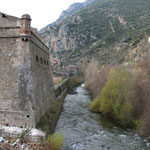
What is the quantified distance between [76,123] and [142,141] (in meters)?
6.25

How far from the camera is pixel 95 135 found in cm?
1349

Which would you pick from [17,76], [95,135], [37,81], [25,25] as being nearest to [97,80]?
[95,135]

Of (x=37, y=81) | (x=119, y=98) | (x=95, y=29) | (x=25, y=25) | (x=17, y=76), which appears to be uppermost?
(x=95, y=29)

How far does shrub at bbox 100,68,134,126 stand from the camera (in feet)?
50.0

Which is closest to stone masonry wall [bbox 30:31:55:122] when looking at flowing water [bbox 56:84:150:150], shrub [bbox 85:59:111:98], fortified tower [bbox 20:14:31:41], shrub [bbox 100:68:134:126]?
fortified tower [bbox 20:14:31:41]

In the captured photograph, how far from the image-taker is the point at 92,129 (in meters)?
14.8

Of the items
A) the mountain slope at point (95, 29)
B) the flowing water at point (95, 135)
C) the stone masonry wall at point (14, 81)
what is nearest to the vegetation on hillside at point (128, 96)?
the flowing water at point (95, 135)

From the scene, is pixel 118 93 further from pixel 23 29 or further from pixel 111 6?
pixel 111 6

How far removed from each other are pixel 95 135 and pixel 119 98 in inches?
179

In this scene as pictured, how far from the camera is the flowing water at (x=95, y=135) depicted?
38.2ft

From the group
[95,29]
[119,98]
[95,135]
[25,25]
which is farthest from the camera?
[95,29]

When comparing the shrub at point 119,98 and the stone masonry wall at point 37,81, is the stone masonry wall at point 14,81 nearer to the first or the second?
the stone masonry wall at point 37,81

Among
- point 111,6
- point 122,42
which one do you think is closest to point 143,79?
point 122,42

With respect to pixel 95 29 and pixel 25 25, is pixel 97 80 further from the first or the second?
pixel 95 29
